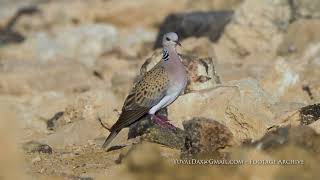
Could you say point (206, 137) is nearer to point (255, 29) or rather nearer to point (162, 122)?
point (162, 122)

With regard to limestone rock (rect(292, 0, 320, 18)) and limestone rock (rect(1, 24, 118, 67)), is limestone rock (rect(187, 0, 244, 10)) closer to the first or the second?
limestone rock (rect(1, 24, 118, 67))

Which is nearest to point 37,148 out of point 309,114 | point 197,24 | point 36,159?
point 36,159

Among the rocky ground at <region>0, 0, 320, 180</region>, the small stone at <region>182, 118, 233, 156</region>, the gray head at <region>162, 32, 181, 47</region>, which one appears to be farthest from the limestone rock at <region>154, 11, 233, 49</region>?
the small stone at <region>182, 118, 233, 156</region>

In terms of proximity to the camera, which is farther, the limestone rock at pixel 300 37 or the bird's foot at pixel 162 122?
the limestone rock at pixel 300 37

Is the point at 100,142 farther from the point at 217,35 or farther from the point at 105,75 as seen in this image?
the point at 217,35

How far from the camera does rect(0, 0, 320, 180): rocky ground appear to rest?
823cm

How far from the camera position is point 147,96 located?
1156cm

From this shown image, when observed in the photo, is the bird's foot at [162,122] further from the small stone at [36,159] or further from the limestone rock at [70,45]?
the limestone rock at [70,45]

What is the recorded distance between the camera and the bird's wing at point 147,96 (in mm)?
11500

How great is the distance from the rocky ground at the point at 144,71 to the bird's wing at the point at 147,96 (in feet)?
0.79

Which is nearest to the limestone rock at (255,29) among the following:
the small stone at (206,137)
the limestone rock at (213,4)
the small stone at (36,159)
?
the limestone rock at (213,4)

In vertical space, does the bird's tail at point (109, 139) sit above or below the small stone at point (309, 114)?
below

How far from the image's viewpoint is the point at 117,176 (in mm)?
7773

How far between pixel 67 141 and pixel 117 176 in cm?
491
